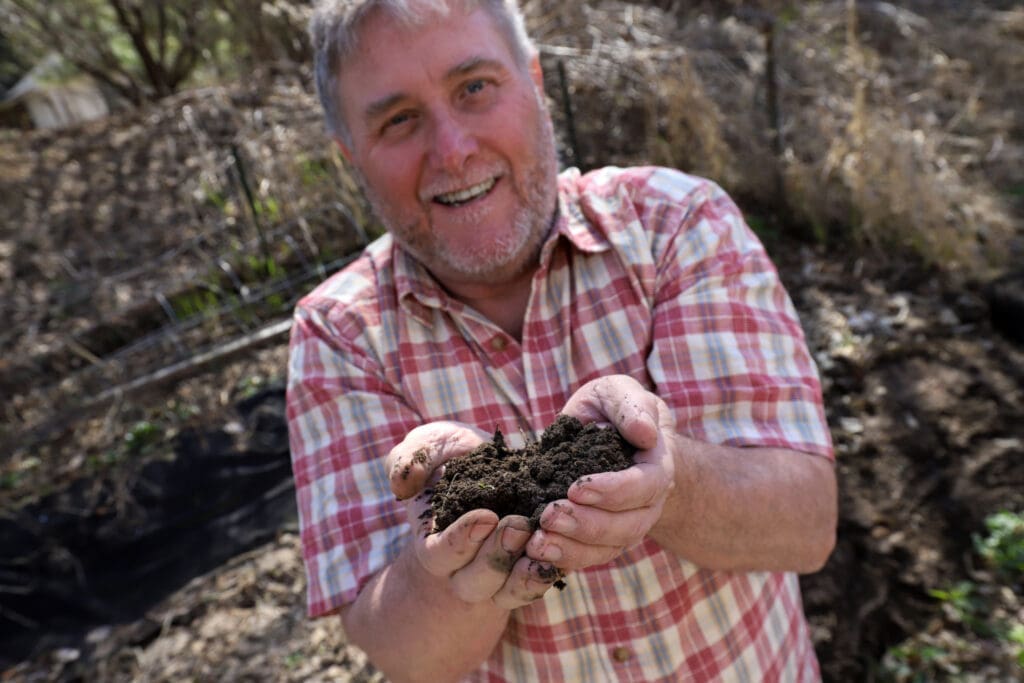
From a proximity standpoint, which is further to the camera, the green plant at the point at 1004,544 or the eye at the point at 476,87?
the green plant at the point at 1004,544

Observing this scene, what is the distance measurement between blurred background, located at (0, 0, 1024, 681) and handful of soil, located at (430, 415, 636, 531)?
1.83m

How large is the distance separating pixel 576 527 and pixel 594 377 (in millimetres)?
598

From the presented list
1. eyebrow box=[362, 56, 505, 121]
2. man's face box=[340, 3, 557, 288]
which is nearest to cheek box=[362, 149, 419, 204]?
man's face box=[340, 3, 557, 288]

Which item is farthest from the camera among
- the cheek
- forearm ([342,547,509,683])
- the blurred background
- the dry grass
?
the dry grass

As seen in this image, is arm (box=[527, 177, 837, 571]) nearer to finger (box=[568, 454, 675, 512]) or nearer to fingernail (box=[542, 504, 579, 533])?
finger (box=[568, 454, 675, 512])

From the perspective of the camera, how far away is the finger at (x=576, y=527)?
110cm

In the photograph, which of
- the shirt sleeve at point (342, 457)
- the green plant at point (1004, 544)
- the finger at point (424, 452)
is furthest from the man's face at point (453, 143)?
the green plant at point (1004, 544)

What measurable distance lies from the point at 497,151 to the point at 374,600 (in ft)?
3.67

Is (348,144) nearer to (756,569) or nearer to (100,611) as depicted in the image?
(756,569)

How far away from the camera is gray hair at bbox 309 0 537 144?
1.65 metres

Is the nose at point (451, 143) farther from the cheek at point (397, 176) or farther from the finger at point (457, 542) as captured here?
the finger at point (457, 542)

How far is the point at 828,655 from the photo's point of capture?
2584mm

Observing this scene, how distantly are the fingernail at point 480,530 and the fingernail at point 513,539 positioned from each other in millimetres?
26

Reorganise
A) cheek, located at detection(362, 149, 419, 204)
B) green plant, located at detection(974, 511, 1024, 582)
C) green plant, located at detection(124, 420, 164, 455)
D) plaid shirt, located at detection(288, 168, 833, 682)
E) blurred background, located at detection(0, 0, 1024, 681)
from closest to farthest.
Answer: plaid shirt, located at detection(288, 168, 833, 682)
cheek, located at detection(362, 149, 419, 204)
green plant, located at detection(974, 511, 1024, 582)
blurred background, located at detection(0, 0, 1024, 681)
green plant, located at detection(124, 420, 164, 455)
